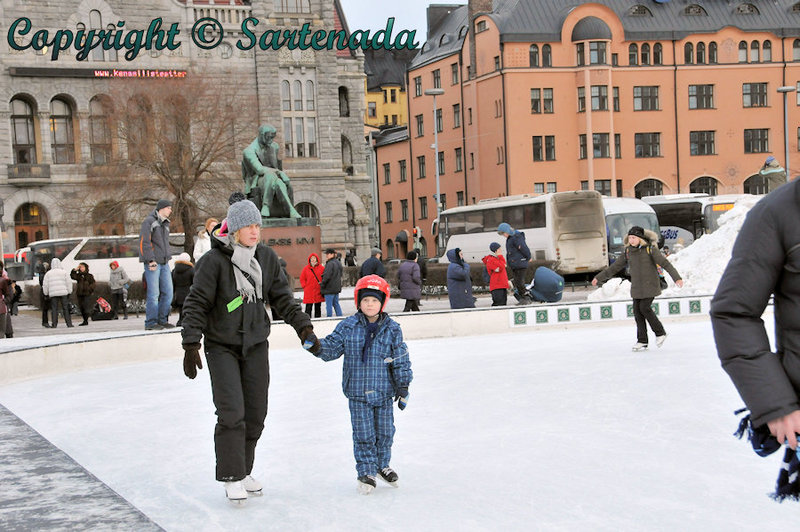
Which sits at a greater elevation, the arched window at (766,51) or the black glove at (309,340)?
the arched window at (766,51)

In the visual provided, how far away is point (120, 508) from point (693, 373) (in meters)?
7.84

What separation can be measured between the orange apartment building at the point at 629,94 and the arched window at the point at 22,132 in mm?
25569

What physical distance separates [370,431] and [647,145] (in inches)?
2228

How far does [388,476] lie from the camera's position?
6.11 meters

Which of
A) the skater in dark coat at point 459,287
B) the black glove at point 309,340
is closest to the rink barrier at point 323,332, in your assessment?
the skater in dark coat at point 459,287

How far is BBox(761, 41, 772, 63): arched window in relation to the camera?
60.8 metres

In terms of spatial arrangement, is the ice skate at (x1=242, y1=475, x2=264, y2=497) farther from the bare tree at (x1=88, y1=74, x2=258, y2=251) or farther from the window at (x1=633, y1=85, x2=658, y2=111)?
the window at (x1=633, y1=85, x2=658, y2=111)

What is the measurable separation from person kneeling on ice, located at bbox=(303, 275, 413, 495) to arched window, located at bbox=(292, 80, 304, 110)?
47.7 m

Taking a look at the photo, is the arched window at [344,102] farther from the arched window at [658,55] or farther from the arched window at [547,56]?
the arched window at [658,55]

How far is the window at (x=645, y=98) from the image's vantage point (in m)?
60.1

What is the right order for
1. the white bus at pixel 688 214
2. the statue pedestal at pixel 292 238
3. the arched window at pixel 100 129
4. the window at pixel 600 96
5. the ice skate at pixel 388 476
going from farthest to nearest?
1. the window at pixel 600 96
2. the white bus at pixel 688 214
3. the arched window at pixel 100 129
4. the statue pedestal at pixel 292 238
5. the ice skate at pixel 388 476

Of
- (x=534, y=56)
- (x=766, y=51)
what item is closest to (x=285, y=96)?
(x=534, y=56)

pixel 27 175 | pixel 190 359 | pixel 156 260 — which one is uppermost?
pixel 27 175

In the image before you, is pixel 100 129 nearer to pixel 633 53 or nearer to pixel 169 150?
pixel 169 150
